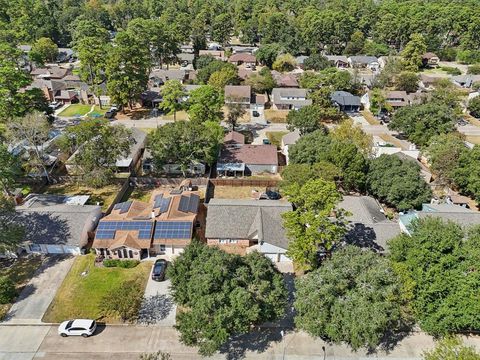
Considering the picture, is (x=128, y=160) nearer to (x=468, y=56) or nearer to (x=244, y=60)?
(x=244, y=60)

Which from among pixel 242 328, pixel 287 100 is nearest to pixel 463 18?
pixel 287 100

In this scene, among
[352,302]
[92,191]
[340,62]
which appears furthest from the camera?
[340,62]

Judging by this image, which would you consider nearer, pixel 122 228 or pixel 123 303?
pixel 123 303

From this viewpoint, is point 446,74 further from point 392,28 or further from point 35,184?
point 35,184

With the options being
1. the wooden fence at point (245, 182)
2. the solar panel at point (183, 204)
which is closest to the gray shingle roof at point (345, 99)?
the wooden fence at point (245, 182)

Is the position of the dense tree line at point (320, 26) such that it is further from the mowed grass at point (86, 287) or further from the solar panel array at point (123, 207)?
the mowed grass at point (86, 287)

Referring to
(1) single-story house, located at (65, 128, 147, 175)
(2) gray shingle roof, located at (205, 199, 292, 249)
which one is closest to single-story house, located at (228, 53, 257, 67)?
(1) single-story house, located at (65, 128, 147, 175)

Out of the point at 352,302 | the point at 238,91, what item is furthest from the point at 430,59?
the point at 352,302
